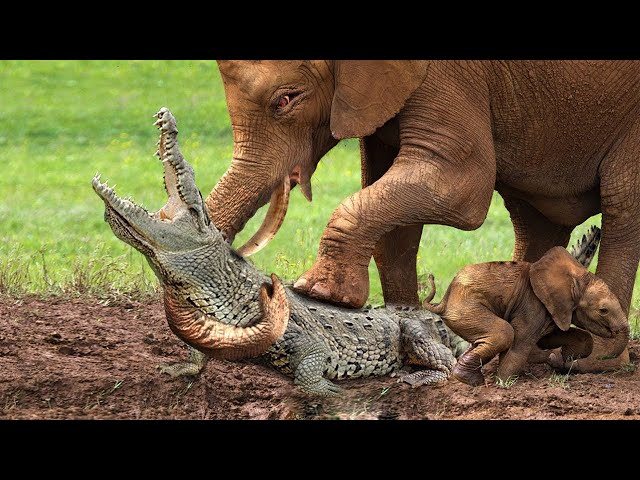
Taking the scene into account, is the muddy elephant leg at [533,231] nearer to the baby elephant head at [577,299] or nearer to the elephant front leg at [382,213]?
the baby elephant head at [577,299]

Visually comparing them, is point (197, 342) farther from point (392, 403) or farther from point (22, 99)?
point (22, 99)

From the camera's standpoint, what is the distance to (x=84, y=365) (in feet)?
29.7

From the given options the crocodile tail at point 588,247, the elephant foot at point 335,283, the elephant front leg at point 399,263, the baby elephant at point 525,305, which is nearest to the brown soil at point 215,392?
the baby elephant at point 525,305

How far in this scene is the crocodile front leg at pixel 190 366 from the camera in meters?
8.93

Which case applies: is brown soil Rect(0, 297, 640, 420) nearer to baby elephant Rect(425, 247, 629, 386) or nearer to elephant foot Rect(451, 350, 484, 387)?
elephant foot Rect(451, 350, 484, 387)

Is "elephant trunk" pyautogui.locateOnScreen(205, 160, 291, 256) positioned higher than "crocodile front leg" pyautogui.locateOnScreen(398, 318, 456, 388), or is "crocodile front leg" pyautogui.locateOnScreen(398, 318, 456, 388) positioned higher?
"elephant trunk" pyautogui.locateOnScreen(205, 160, 291, 256)

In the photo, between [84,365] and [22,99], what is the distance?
12.9 m

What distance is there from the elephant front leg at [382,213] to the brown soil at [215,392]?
0.64 metres

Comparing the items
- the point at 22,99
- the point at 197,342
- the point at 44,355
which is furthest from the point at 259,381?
the point at 22,99

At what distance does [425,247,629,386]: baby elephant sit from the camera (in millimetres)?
9180

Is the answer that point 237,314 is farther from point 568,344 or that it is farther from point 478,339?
point 568,344

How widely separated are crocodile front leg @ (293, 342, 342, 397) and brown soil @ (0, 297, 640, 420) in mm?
70

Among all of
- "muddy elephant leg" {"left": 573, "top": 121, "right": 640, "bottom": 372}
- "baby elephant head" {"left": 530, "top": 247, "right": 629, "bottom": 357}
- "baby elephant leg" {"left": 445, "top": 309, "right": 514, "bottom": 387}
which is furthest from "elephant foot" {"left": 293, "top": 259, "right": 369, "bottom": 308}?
"muddy elephant leg" {"left": 573, "top": 121, "right": 640, "bottom": 372}

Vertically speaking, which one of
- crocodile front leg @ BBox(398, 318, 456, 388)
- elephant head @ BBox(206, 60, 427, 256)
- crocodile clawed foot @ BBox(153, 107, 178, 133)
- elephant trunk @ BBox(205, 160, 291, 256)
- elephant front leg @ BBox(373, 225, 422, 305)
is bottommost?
crocodile front leg @ BBox(398, 318, 456, 388)
